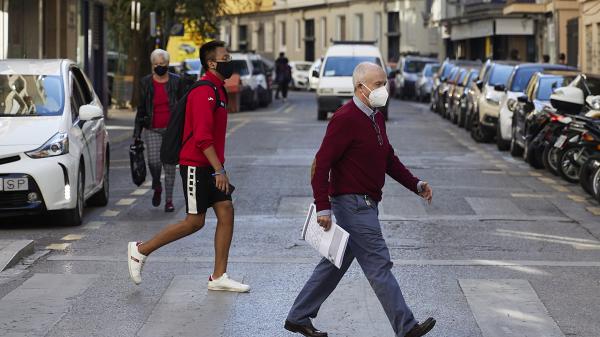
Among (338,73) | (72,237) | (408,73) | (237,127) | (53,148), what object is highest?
(408,73)

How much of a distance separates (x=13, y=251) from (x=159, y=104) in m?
3.72

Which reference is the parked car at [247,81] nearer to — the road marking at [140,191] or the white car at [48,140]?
the road marking at [140,191]

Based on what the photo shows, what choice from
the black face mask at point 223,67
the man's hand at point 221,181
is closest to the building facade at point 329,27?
the black face mask at point 223,67

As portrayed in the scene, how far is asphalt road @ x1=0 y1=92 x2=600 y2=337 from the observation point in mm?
8625

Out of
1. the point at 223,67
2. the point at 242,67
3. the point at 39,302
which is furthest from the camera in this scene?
the point at 242,67

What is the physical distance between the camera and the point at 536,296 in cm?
960

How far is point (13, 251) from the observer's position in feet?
36.5

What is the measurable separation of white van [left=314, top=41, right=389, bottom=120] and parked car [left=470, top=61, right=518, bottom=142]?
604cm

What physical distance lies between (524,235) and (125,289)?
4542 mm

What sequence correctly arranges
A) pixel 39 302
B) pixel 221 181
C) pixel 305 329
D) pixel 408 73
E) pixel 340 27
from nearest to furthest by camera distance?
1. pixel 305 329
2. pixel 39 302
3. pixel 221 181
4. pixel 408 73
5. pixel 340 27

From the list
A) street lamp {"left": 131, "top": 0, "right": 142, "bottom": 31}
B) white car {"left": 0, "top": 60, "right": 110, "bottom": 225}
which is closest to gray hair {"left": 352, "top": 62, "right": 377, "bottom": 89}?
white car {"left": 0, "top": 60, "right": 110, "bottom": 225}

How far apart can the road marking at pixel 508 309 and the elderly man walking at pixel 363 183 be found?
837 millimetres

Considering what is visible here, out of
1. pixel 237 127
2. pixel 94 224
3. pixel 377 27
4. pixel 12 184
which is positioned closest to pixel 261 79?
pixel 237 127

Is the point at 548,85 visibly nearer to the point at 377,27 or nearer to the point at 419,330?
the point at 419,330
